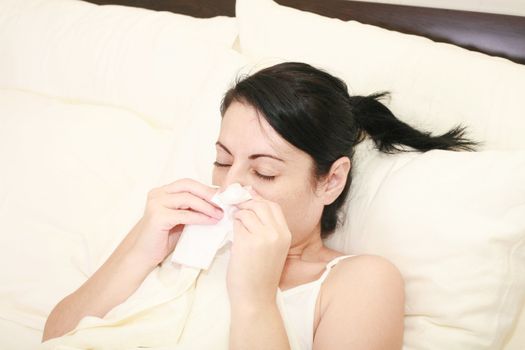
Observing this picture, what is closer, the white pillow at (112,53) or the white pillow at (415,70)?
the white pillow at (415,70)

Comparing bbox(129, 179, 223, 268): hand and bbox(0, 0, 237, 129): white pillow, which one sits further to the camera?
bbox(0, 0, 237, 129): white pillow

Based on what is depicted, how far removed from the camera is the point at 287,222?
1463 millimetres

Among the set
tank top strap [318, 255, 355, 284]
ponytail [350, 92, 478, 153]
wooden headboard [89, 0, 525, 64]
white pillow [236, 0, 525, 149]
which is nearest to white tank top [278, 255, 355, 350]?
tank top strap [318, 255, 355, 284]

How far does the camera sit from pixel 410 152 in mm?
1600

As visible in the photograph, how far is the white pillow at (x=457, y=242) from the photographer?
52.5 inches

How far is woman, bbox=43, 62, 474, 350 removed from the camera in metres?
1.24

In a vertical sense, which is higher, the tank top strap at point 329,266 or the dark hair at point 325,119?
the dark hair at point 325,119

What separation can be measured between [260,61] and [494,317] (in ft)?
4.12

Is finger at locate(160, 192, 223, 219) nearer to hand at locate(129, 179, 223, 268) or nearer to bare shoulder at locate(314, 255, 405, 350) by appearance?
hand at locate(129, 179, 223, 268)

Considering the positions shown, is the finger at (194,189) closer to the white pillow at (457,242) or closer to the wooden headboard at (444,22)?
the white pillow at (457,242)

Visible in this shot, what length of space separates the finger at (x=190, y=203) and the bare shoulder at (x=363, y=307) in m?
0.40

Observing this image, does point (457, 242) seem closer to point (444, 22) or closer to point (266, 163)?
point (266, 163)

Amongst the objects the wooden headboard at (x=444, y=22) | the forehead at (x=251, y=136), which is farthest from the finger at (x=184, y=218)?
the wooden headboard at (x=444, y=22)

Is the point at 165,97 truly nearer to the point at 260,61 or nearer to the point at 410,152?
the point at 260,61
